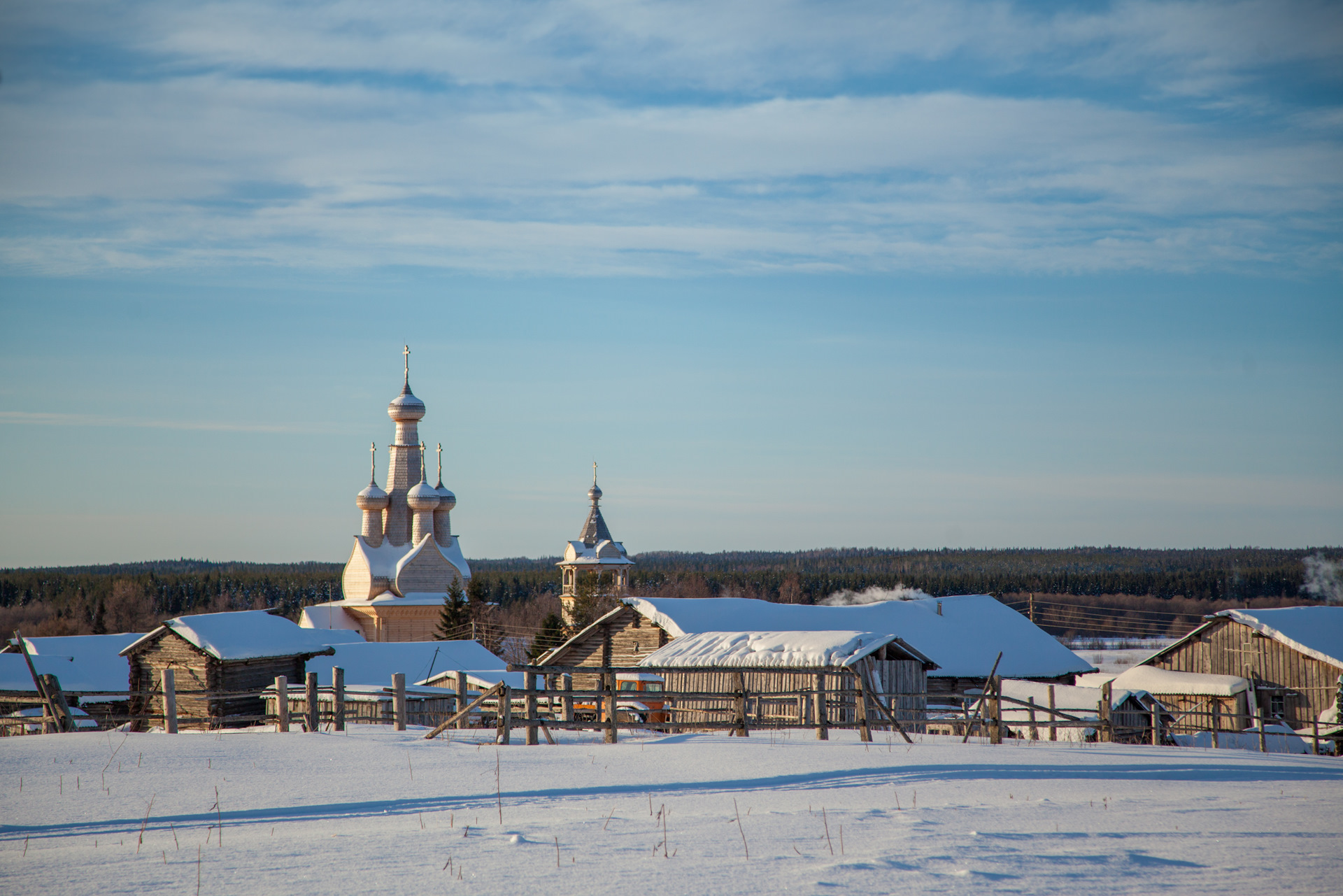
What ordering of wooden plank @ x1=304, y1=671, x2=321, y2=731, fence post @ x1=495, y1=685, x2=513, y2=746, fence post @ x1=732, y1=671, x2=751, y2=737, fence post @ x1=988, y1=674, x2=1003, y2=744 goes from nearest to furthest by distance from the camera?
fence post @ x1=495, y1=685, x2=513, y2=746
fence post @ x1=732, y1=671, x2=751, y2=737
fence post @ x1=988, y1=674, x2=1003, y2=744
wooden plank @ x1=304, y1=671, x2=321, y2=731

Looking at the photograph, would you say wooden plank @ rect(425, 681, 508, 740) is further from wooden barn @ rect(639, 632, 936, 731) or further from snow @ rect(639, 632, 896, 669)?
snow @ rect(639, 632, 896, 669)

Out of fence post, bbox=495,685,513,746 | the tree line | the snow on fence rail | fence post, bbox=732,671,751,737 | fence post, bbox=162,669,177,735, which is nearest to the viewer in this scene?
fence post, bbox=495,685,513,746

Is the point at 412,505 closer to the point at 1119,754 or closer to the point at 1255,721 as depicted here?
the point at 1255,721

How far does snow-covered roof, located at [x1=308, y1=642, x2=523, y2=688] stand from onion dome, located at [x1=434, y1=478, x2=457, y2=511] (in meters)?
34.9

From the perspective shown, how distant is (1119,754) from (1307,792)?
4.20 metres

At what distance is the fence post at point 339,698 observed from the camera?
20375 millimetres

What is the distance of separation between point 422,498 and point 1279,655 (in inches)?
2228

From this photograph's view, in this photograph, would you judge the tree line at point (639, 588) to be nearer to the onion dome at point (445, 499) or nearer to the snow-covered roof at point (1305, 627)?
the onion dome at point (445, 499)

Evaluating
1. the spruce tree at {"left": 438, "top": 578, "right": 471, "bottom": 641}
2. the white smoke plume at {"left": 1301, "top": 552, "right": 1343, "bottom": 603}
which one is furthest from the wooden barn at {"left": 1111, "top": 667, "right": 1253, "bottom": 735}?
the white smoke plume at {"left": 1301, "top": 552, "right": 1343, "bottom": 603}

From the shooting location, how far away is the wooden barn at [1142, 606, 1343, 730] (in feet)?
105

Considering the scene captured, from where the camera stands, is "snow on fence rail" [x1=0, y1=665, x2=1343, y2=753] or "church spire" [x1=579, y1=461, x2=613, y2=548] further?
"church spire" [x1=579, y1=461, x2=613, y2=548]

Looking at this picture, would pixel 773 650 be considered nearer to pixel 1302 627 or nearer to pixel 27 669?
pixel 1302 627

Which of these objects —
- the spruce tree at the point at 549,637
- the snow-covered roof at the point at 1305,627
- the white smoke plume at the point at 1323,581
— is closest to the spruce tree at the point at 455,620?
the spruce tree at the point at 549,637

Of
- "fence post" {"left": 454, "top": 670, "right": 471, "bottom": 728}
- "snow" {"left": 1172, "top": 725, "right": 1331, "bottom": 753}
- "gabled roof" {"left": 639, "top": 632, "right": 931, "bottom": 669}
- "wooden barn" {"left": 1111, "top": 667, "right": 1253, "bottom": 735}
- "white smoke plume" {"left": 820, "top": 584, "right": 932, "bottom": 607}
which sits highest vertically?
"gabled roof" {"left": 639, "top": 632, "right": 931, "bottom": 669}
